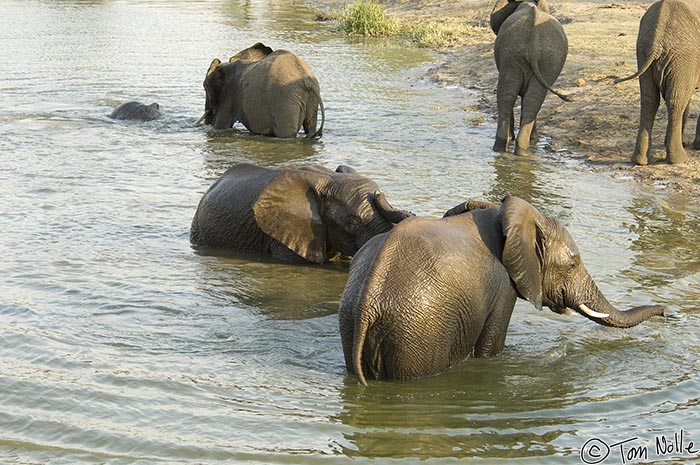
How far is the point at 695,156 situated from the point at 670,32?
1.52 m

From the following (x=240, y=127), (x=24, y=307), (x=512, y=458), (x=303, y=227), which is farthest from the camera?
(x=240, y=127)

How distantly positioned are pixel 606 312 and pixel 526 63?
6.67 meters

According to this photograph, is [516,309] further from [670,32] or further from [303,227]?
[670,32]

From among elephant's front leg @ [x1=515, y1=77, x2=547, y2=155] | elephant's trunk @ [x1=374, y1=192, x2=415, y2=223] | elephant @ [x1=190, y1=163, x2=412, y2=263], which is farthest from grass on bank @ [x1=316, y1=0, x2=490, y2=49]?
elephant's trunk @ [x1=374, y1=192, x2=415, y2=223]

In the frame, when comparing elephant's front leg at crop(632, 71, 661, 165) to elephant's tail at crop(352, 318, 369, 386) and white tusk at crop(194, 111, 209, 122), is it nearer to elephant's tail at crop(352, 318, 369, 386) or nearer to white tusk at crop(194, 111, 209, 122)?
white tusk at crop(194, 111, 209, 122)

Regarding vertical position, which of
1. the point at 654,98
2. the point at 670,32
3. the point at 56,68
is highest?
the point at 670,32

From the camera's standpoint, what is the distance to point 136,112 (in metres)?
15.8

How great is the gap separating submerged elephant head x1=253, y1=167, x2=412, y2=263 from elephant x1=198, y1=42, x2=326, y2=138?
6.01m

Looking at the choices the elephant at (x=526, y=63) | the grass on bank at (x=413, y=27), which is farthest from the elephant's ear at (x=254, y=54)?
the grass on bank at (x=413, y=27)

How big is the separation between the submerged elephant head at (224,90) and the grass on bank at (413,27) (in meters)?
10.2

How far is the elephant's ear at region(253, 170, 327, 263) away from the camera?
8.27 m

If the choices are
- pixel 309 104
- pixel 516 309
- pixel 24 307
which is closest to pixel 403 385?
pixel 516 309

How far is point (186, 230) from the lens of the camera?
10.0 meters

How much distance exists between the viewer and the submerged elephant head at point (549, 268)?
21.0ft
